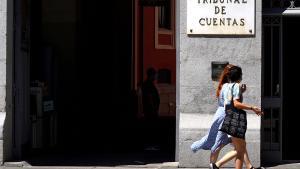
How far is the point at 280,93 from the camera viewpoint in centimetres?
1312

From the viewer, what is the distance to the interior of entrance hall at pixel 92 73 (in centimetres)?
1471

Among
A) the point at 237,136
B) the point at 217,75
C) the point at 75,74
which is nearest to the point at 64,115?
the point at 75,74

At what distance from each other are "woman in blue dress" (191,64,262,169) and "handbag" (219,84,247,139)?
0.90 feet

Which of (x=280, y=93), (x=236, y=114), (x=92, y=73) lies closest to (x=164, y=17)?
(x=92, y=73)

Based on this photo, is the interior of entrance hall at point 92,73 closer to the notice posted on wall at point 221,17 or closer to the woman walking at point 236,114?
the notice posted on wall at point 221,17

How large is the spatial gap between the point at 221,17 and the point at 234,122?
2439mm

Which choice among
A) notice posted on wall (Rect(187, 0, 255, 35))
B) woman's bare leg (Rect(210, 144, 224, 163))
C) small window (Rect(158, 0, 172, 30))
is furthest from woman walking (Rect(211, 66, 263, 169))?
small window (Rect(158, 0, 172, 30))

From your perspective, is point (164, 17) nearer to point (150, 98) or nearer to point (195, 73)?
point (150, 98)

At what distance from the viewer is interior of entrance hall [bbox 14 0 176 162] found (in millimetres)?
14711

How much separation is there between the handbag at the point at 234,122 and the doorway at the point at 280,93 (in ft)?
7.63

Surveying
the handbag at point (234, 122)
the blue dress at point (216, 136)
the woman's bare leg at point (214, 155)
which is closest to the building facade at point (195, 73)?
the blue dress at point (216, 136)

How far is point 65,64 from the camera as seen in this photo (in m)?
17.9

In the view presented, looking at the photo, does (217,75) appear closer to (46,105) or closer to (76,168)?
(76,168)

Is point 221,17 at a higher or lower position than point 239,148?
higher
